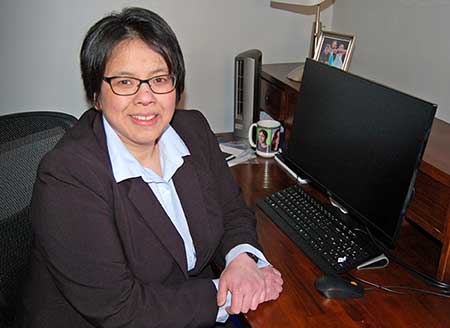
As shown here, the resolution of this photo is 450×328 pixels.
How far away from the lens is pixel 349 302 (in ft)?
3.45

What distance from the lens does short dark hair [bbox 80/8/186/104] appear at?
1.07 m

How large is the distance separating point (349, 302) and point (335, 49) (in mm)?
966

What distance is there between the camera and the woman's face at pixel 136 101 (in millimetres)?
1065

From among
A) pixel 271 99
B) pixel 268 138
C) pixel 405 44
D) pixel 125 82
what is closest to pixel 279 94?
pixel 271 99

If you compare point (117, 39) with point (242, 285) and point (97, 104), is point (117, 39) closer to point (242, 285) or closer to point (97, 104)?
point (97, 104)

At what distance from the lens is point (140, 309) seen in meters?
1.04

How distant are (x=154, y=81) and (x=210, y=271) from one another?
60 cm

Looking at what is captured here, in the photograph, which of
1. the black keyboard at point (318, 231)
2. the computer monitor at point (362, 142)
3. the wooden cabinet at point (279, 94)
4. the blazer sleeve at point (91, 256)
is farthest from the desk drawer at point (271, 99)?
the blazer sleeve at point (91, 256)

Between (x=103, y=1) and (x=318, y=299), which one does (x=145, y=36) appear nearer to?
(x=318, y=299)

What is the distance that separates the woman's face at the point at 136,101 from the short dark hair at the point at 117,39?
0.01 metres

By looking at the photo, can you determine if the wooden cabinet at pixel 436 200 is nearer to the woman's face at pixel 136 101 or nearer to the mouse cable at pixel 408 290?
the mouse cable at pixel 408 290

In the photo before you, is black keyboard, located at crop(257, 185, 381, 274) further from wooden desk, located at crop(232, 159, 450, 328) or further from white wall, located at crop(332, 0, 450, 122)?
white wall, located at crop(332, 0, 450, 122)

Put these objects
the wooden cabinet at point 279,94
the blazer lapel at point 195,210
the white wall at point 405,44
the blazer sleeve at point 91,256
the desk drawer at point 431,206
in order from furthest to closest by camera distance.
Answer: the wooden cabinet at point 279,94
the white wall at point 405,44
the blazer lapel at point 195,210
the desk drawer at point 431,206
the blazer sleeve at point 91,256

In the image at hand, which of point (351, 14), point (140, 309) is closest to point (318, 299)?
point (140, 309)
